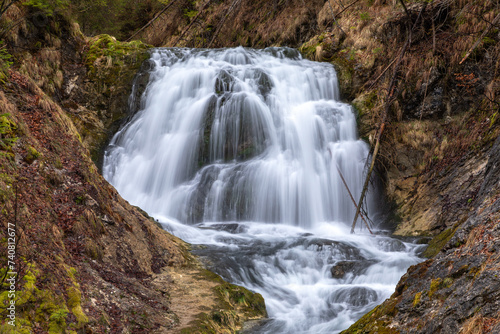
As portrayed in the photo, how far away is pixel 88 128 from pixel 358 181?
9293mm

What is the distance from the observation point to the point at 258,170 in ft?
A: 37.8

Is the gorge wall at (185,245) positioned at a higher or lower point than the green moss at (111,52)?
lower

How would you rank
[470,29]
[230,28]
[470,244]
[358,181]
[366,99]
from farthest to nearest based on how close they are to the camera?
[230,28], [366,99], [358,181], [470,29], [470,244]

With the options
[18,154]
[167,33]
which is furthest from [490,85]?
[167,33]

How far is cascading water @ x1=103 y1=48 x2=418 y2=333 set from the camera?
7.13 metres

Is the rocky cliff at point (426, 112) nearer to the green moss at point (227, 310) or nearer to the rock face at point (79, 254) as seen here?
the green moss at point (227, 310)

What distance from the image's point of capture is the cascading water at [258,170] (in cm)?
713

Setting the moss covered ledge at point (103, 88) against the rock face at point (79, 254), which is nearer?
the rock face at point (79, 254)

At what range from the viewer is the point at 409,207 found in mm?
9781

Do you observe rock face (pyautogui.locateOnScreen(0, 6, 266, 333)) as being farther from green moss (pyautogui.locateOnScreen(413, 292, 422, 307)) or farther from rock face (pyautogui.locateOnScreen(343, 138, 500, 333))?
green moss (pyautogui.locateOnScreen(413, 292, 422, 307))

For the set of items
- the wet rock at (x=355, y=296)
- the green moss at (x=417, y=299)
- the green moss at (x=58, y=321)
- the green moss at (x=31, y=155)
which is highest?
the green moss at (x=31, y=155)

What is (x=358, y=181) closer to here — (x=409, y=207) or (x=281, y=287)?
(x=409, y=207)

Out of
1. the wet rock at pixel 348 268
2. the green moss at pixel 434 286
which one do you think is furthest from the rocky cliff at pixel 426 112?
the wet rock at pixel 348 268

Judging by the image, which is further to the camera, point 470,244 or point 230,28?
point 230,28
